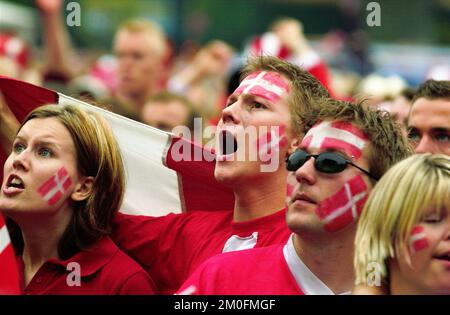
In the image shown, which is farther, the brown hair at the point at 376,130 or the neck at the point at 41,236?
the neck at the point at 41,236

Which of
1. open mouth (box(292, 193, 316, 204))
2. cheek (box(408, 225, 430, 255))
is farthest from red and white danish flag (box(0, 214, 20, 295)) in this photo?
cheek (box(408, 225, 430, 255))

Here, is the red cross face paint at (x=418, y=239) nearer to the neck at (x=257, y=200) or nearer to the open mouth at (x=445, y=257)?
the open mouth at (x=445, y=257)

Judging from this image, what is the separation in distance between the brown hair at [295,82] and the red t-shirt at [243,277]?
0.92m

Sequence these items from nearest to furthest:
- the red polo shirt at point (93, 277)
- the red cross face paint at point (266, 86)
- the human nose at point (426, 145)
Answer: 1. the red polo shirt at point (93, 277)
2. the red cross face paint at point (266, 86)
3. the human nose at point (426, 145)

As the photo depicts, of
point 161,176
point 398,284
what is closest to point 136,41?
point 161,176

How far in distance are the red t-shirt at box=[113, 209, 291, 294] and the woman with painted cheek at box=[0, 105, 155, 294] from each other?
0.49 feet

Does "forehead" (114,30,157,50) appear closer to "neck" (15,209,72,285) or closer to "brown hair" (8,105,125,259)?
"brown hair" (8,105,125,259)

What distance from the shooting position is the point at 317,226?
12.7ft

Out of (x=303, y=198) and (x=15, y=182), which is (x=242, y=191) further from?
(x=15, y=182)

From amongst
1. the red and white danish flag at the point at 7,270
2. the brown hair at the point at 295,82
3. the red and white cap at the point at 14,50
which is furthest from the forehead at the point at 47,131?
the red and white cap at the point at 14,50

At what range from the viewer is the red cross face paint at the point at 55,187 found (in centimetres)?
440

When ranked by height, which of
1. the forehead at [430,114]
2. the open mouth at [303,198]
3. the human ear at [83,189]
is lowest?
the human ear at [83,189]

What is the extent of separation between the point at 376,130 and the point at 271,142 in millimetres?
689
